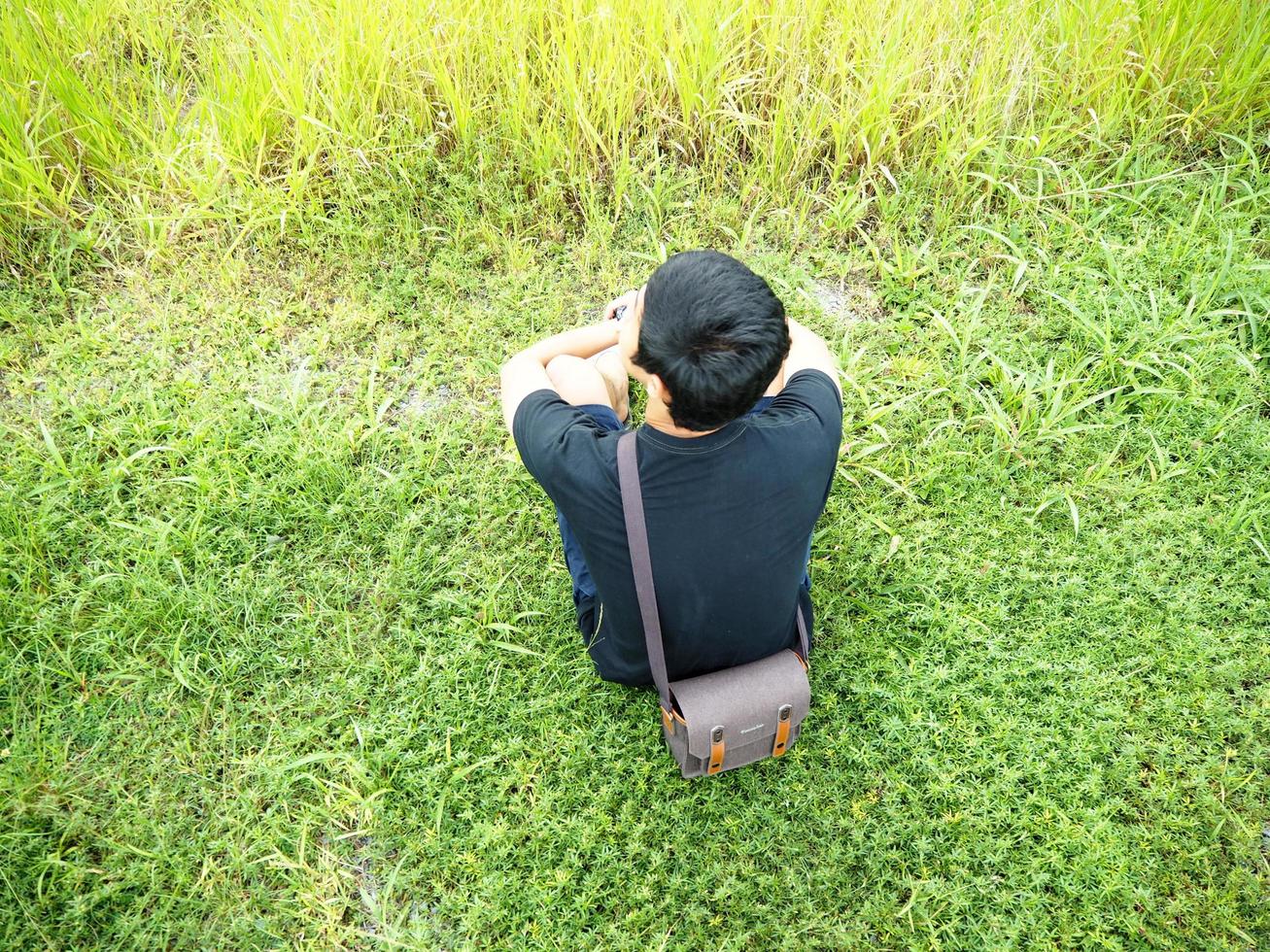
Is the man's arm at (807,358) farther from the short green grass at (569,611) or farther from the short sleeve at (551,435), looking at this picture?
the short green grass at (569,611)

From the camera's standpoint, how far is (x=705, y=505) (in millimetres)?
1925

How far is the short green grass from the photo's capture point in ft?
7.65

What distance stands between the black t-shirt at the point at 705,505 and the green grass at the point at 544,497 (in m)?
0.67

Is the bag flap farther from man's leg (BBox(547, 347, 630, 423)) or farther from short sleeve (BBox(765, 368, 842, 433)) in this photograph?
man's leg (BBox(547, 347, 630, 423))

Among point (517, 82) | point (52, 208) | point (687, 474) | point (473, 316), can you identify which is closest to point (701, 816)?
point (687, 474)

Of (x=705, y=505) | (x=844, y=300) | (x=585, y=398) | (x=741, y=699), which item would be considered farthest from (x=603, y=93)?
(x=741, y=699)

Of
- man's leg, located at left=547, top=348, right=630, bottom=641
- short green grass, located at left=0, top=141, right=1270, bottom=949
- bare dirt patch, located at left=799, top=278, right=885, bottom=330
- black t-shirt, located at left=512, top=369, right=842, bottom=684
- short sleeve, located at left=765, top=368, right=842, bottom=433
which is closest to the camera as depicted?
black t-shirt, located at left=512, top=369, right=842, bottom=684

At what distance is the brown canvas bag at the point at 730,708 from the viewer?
7.18 feet

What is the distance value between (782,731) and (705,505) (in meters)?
A: 0.81

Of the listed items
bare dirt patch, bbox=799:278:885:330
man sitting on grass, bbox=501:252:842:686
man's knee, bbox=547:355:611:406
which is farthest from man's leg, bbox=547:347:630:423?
bare dirt patch, bbox=799:278:885:330

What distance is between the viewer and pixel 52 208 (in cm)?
351

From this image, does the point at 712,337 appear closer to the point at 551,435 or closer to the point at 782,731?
the point at 551,435

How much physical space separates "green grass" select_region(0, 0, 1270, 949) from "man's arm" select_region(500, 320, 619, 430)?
63 centimetres

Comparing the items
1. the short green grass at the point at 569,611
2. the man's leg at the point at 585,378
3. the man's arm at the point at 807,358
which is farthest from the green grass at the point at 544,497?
the man's arm at the point at 807,358
